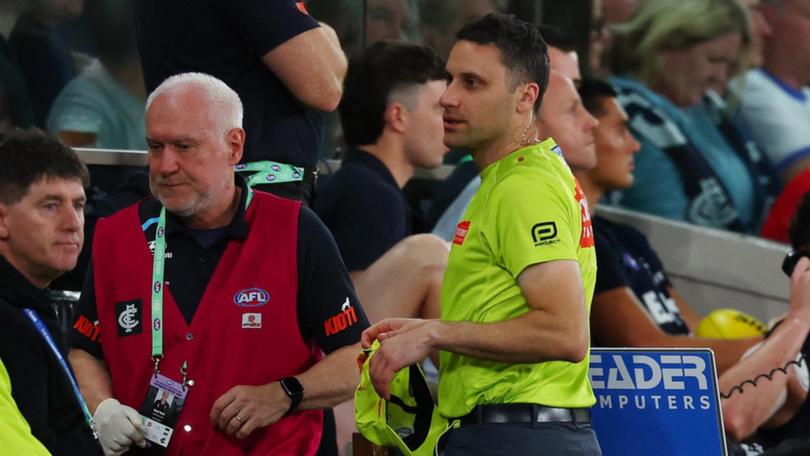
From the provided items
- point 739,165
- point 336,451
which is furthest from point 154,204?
point 739,165

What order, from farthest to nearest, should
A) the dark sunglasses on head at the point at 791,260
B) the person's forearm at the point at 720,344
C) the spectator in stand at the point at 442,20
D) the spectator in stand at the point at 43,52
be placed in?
1. the spectator in stand at the point at 442,20
2. the person's forearm at the point at 720,344
3. the spectator in stand at the point at 43,52
4. the dark sunglasses on head at the point at 791,260

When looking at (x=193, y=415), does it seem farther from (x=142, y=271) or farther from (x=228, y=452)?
(x=142, y=271)

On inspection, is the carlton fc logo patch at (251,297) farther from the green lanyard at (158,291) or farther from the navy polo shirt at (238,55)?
the navy polo shirt at (238,55)

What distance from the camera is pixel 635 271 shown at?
707cm

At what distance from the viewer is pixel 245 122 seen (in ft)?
15.8

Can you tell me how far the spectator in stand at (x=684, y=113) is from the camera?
8875 millimetres

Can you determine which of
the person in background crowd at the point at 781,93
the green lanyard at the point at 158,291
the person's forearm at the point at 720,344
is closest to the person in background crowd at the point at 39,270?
the green lanyard at the point at 158,291

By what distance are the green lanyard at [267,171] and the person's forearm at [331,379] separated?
0.74 meters

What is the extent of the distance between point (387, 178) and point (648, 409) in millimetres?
2076

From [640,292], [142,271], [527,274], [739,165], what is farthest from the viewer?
[739,165]

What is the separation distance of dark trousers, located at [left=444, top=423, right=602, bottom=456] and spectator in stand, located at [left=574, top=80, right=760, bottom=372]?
2.86 m

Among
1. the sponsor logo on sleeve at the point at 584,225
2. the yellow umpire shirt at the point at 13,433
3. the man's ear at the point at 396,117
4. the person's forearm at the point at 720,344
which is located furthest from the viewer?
the person's forearm at the point at 720,344

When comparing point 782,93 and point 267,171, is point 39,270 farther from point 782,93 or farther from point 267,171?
point 782,93

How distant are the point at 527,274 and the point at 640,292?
349 cm
